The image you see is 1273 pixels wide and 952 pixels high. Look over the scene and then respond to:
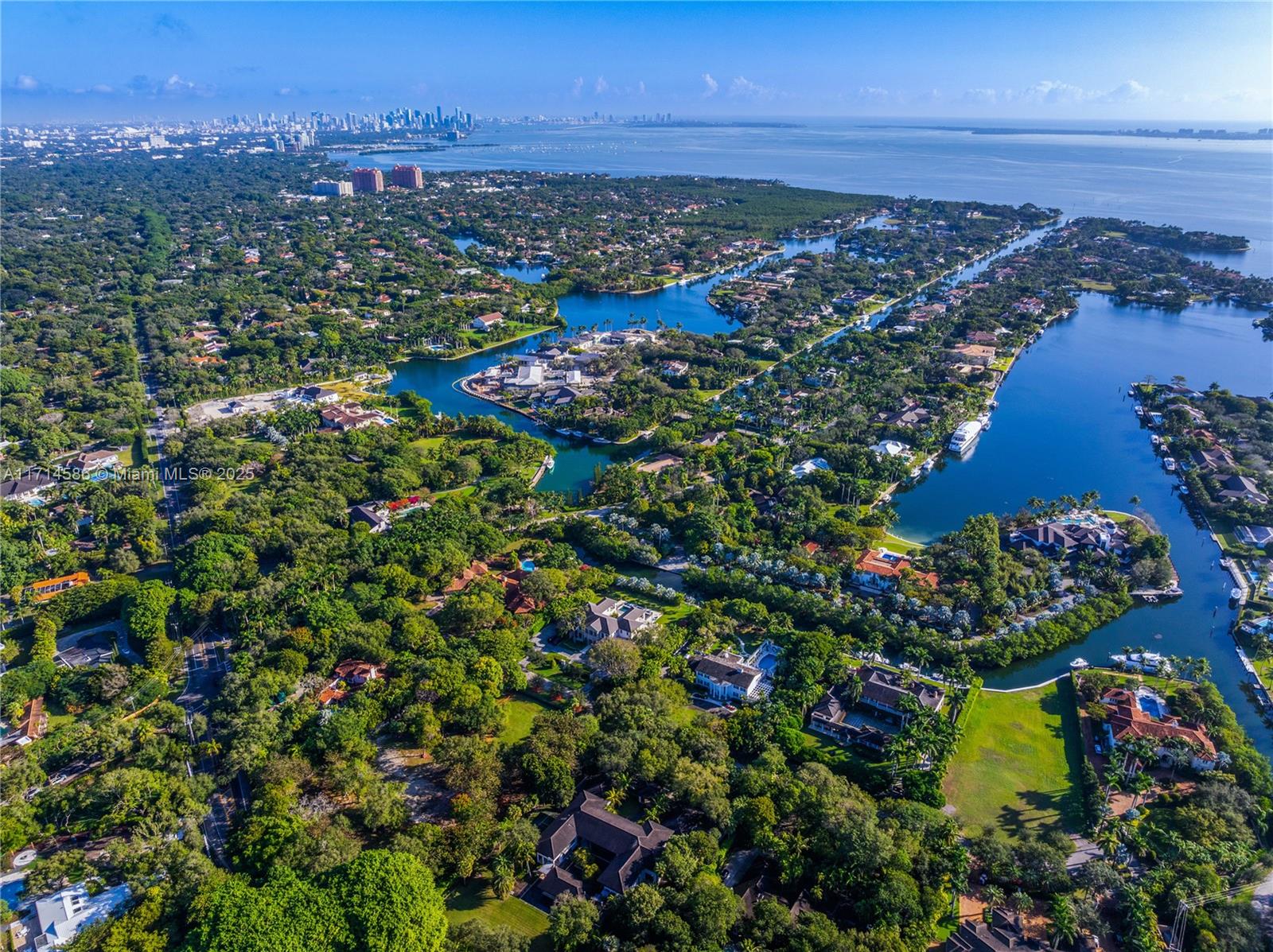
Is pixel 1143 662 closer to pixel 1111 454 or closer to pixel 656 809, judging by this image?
pixel 656 809

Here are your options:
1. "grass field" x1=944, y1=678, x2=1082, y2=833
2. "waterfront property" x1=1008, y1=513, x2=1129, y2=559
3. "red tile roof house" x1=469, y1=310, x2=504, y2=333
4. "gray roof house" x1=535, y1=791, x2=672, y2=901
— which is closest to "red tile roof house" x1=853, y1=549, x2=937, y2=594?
"waterfront property" x1=1008, y1=513, x2=1129, y2=559

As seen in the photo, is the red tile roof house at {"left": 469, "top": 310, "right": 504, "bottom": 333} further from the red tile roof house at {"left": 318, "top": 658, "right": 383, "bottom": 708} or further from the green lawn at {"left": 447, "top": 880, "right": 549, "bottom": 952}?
the green lawn at {"left": 447, "top": 880, "right": 549, "bottom": 952}

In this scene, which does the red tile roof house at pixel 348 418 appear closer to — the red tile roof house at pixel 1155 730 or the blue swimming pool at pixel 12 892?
the blue swimming pool at pixel 12 892

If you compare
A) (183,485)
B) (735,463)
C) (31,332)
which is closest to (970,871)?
(735,463)

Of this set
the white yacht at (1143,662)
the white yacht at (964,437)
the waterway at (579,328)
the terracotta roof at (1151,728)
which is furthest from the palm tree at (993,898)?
the white yacht at (964,437)

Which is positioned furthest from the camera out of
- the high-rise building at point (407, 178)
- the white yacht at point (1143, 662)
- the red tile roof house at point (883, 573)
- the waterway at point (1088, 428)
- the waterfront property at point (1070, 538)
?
the high-rise building at point (407, 178)
